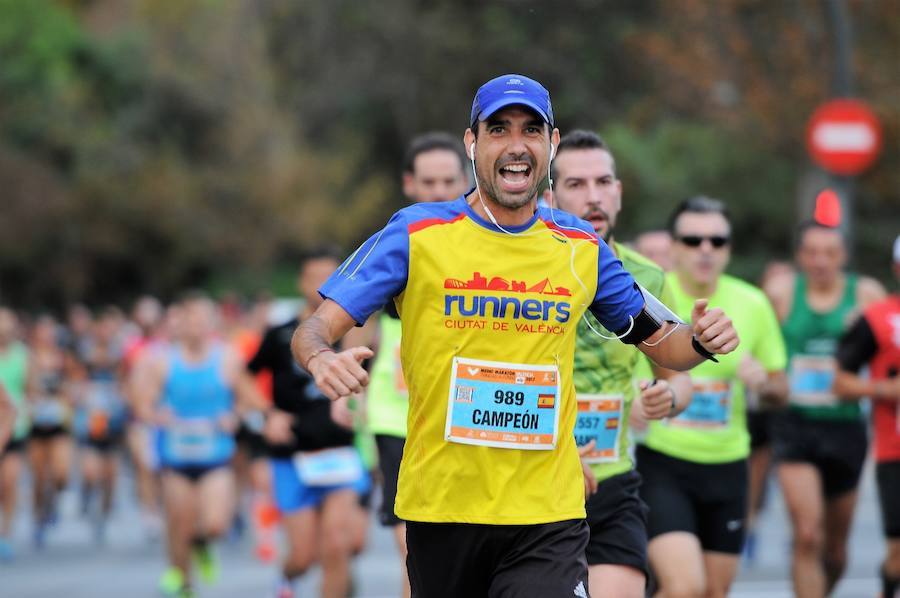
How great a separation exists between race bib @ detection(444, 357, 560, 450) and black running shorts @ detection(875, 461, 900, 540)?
5152 mm

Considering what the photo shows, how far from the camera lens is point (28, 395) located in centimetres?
1655

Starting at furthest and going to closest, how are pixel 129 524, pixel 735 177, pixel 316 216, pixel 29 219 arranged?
pixel 316 216, pixel 29 219, pixel 735 177, pixel 129 524

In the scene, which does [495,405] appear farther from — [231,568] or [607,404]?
[231,568]

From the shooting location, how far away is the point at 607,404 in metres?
6.75

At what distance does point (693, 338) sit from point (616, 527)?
5.15 ft

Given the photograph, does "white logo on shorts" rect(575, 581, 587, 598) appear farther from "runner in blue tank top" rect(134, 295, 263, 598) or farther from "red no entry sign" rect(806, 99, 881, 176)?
"red no entry sign" rect(806, 99, 881, 176)

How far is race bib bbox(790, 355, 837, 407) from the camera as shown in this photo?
10312mm

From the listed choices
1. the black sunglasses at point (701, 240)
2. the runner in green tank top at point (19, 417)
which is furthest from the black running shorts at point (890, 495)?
the runner in green tank top at point (19, 417)

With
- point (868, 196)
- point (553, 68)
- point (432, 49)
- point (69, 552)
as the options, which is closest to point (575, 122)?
point (553, 68)

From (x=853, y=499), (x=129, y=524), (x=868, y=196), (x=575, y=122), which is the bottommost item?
(x=129, y=524)

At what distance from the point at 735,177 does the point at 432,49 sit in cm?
1398

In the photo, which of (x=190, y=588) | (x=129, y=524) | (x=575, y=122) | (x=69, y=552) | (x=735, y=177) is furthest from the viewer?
(x=575, y=122)

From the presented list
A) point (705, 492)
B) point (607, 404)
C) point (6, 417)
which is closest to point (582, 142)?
point (607, 404)

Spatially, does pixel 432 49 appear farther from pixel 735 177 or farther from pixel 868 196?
pixel 868 196
